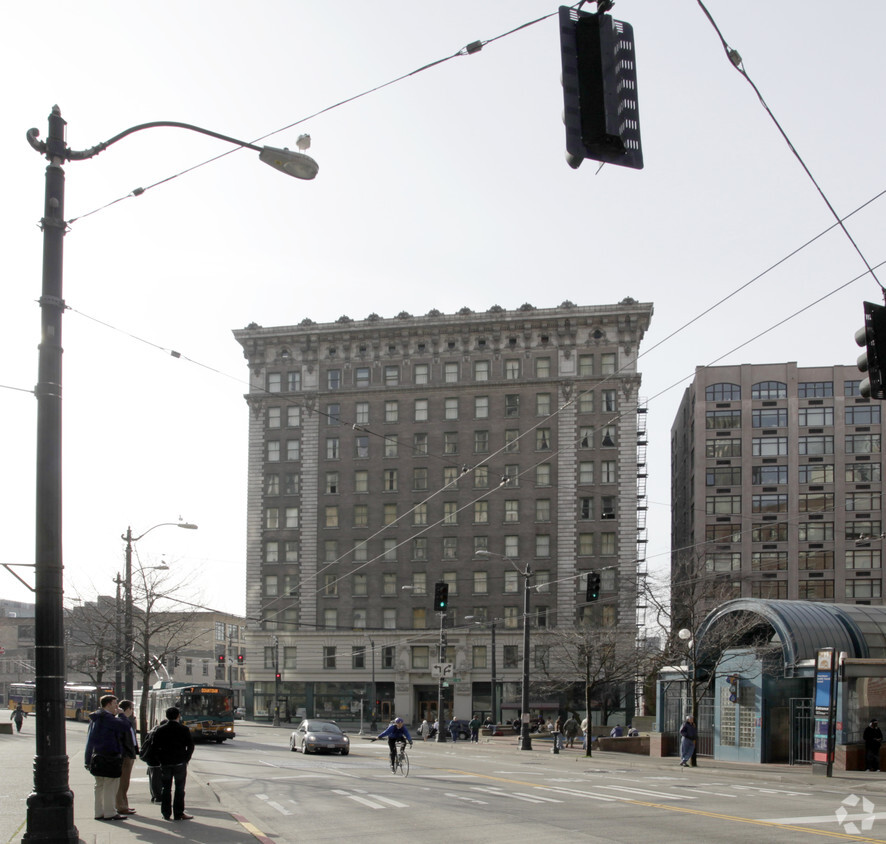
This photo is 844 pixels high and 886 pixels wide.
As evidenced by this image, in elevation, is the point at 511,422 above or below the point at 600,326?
below

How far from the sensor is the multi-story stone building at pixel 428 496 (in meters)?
83.1

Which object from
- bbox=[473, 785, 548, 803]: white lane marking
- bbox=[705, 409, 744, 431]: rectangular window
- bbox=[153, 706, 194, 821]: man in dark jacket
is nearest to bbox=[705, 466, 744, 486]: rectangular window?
bbox=[705, 409, 744, 431]: rectangular window

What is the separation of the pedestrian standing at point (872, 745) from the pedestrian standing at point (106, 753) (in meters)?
22.4

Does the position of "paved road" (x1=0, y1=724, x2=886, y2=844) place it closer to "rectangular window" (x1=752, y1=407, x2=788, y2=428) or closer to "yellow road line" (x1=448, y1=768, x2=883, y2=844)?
"yellow road line" (x1=448, y1=768, x2=883, y2=844)

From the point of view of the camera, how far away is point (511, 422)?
85875 millimetres

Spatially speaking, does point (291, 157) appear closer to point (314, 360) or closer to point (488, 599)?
point (488, 599)

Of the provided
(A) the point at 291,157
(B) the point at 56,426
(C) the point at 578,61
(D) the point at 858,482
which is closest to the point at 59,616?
(B) the point at 56,426

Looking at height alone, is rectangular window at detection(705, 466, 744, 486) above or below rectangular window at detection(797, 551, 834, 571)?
above

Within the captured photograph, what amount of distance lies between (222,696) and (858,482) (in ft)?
214

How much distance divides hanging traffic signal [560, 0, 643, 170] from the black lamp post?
4067mm

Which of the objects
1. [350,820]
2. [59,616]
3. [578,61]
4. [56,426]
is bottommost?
[350,820]

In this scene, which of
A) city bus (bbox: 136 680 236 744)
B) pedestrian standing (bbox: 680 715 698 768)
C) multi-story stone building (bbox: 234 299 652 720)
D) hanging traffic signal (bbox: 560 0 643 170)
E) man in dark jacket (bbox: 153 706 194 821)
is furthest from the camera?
multi-story stone building (bbox: 234 299 652 720)

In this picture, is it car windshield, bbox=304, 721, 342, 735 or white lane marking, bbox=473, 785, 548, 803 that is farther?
car windshield, bbox=304, 721, 342, 735

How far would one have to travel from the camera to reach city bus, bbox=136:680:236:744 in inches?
2074
